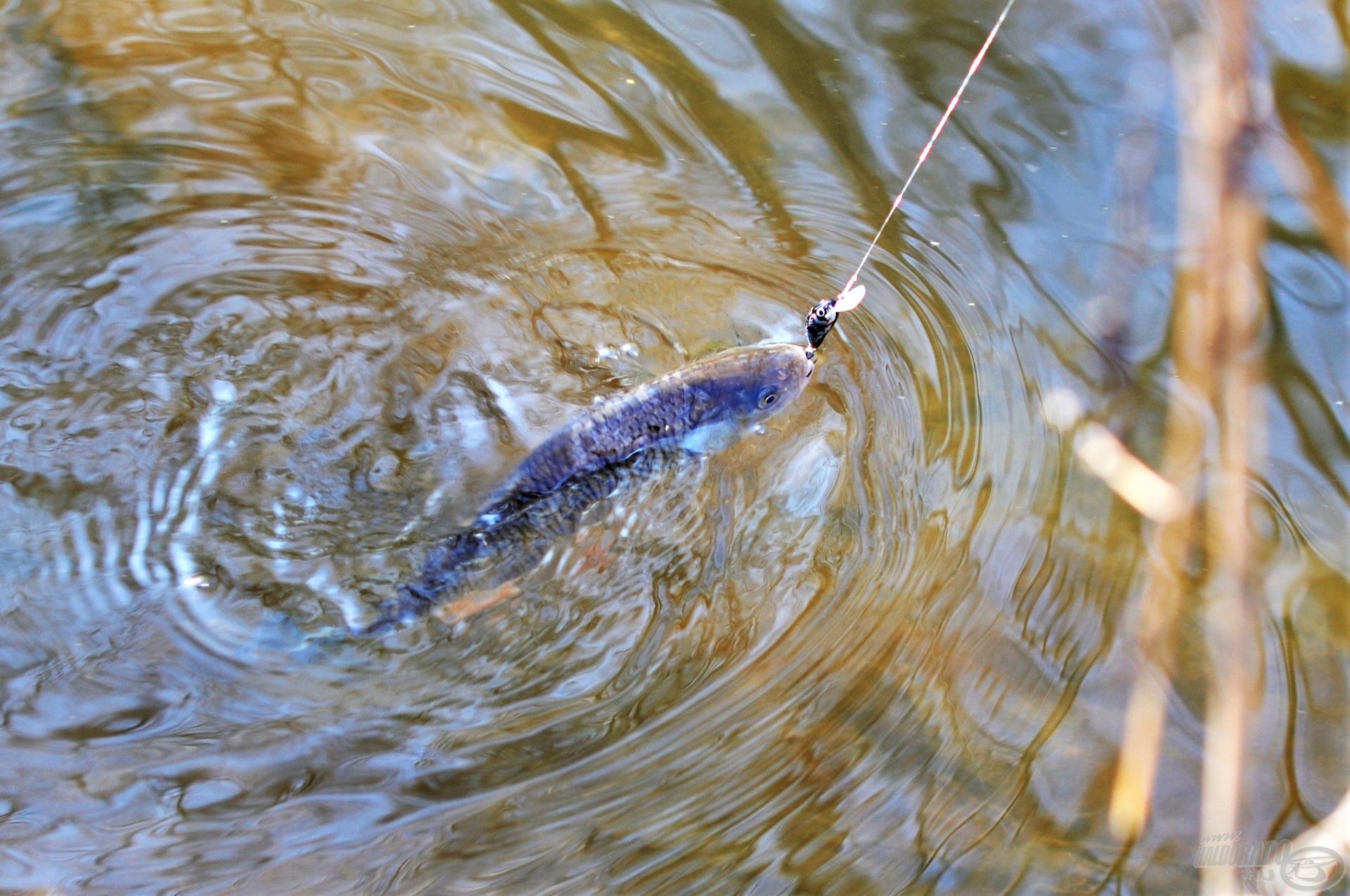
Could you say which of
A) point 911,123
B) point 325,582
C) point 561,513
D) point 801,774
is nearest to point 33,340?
point 325,582

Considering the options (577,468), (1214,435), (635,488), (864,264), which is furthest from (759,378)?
(1214,435)

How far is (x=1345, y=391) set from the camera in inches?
160

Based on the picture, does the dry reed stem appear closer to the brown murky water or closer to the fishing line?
the brown murky water

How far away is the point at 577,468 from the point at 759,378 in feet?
2.61

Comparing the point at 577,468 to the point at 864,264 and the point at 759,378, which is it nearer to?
the point at 759,378

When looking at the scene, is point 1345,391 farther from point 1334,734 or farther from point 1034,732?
point 1034,732

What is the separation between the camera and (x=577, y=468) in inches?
144

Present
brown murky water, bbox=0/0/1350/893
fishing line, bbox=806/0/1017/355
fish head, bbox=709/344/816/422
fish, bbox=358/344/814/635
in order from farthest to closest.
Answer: fish head, bbox=709/344/816/422 → fishing line, bbox=806/0/1017/355 → fish, bbox=358/344/814/635 → brown murky water, bbox=0/0/1350/893

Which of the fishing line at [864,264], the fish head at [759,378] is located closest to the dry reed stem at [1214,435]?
the fishing line at [864,264]

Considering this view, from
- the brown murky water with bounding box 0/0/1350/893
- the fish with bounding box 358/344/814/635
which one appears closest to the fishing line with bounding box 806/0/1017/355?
the brown murky water with bounding box 0/0/1350/893

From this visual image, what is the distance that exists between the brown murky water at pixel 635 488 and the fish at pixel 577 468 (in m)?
0.12

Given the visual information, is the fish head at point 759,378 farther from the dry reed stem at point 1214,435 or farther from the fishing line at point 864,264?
the dry reed stem at point 1214,435

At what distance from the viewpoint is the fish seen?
11.6 ft

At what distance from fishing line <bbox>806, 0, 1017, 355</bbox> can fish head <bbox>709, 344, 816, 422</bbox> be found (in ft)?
0.30
